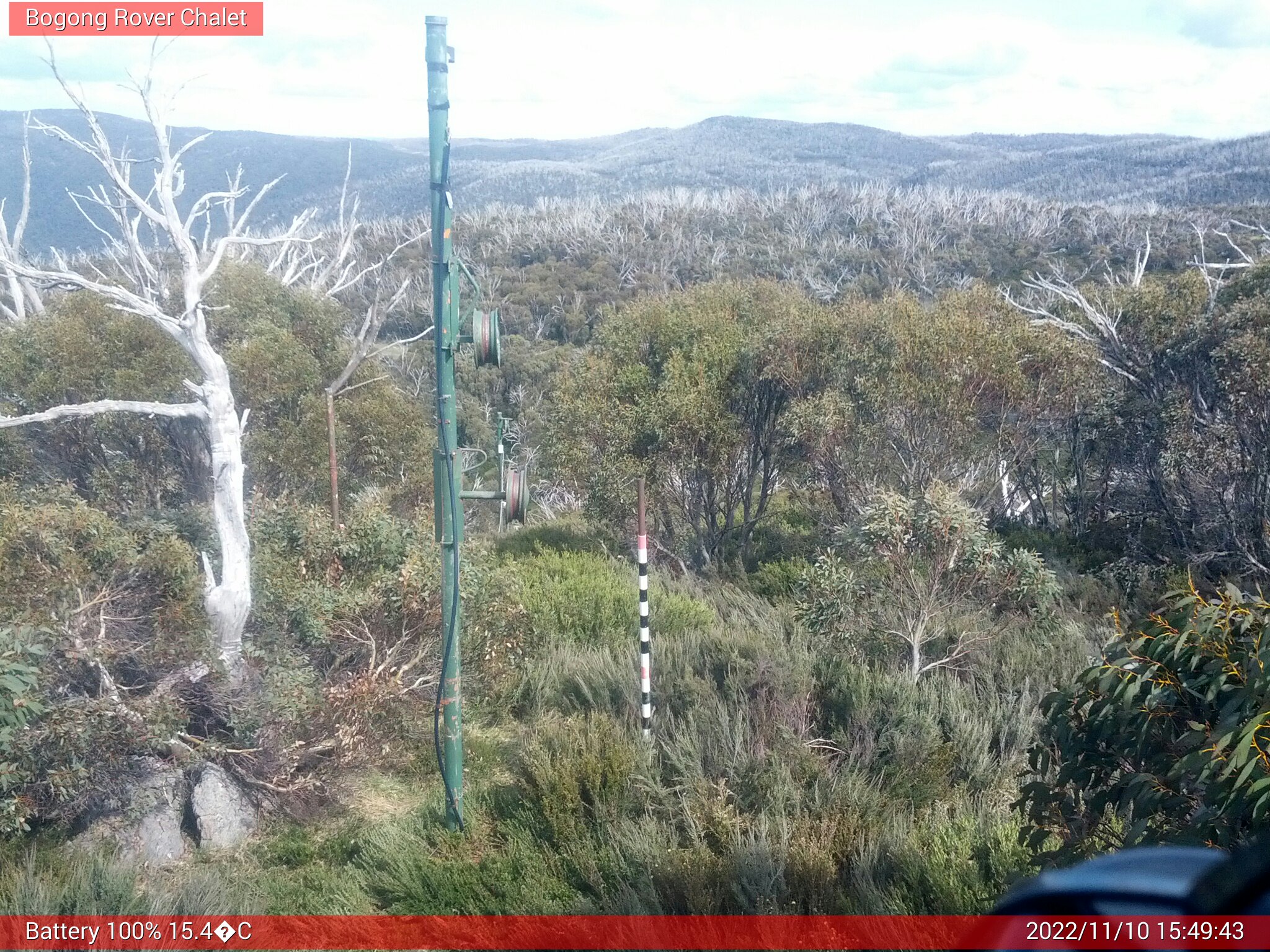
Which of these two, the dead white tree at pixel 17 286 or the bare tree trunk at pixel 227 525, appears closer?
the bare tree trunk at pixel 227 525

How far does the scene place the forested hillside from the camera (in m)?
4.54

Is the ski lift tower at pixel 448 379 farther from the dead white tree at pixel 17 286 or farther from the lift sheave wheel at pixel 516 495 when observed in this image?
the dead white tree at pixel 17 286

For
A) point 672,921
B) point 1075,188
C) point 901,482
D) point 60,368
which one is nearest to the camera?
point 672,921

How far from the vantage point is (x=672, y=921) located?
4.38 meters

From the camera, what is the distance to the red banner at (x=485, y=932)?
156 inches

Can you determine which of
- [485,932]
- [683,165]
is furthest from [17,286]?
[683,165]

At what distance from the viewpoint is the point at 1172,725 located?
3273 mm

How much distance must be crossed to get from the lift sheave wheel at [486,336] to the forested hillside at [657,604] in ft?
4.88

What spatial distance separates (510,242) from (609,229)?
4851 mm

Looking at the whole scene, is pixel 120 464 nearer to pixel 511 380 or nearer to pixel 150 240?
pixel 511 380

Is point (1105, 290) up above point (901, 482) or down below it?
above

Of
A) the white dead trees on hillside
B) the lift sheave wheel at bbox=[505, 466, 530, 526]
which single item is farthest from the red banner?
the white dead trees on hillside

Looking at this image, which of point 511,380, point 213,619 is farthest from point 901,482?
point 511,380

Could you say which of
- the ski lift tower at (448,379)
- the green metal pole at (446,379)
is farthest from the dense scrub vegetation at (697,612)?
the ski lift tower at (448,379)
